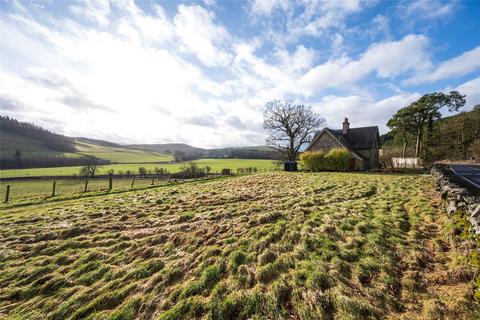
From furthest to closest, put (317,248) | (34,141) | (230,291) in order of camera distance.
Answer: (34,141) → (317,248) → (230,291)

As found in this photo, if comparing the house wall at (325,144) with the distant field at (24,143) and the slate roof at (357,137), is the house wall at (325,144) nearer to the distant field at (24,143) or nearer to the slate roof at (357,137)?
the slate roof at (357,137)

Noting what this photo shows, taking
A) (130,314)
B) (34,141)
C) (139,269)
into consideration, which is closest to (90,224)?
(139,269)

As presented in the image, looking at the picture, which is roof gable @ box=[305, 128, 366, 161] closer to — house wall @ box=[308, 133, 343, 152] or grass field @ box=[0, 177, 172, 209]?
house wall @ box=[308, 133, 343, 152]

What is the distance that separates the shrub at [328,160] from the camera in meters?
22.8

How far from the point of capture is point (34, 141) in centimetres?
8406

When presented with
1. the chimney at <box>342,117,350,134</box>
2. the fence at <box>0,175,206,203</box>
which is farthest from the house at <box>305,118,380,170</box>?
the fence at <box>0,175,206,203</box>

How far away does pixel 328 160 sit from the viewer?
23.6 m

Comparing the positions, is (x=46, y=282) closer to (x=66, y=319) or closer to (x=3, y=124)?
(x=66, y=319)

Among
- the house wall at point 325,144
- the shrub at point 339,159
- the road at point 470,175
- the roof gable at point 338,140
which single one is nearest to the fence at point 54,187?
the shrub at point 339,159

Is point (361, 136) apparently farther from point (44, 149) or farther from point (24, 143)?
point (24, 143)

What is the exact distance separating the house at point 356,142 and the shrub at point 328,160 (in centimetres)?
396

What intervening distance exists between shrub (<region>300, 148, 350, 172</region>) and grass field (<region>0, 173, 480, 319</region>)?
15437mm

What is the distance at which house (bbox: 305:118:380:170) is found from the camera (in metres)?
27.1

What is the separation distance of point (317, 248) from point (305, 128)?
2864cm
